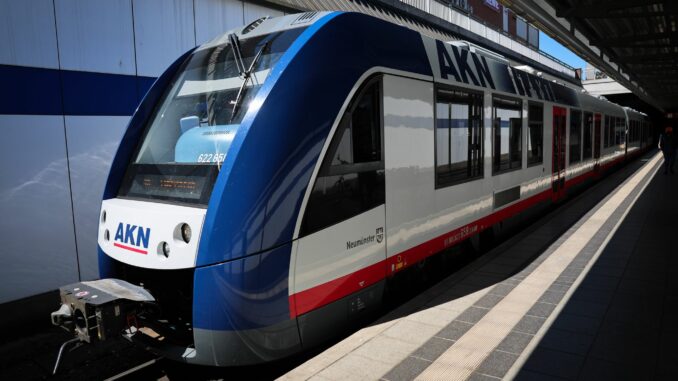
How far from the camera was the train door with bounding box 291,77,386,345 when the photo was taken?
3.42 metres

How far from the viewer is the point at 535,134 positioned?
314 inches

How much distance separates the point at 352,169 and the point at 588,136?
10911mm

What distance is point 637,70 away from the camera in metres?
15.2

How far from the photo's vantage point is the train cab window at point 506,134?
6.35 m

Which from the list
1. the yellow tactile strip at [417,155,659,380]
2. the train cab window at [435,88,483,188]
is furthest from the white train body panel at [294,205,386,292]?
the train cab window at [435,88,483,188]

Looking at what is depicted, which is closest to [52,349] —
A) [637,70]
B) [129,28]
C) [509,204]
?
[129,28]

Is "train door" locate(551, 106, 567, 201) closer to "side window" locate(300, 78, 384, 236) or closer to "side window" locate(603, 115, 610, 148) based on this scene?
"side window" locate(603, 115, 610, 148)

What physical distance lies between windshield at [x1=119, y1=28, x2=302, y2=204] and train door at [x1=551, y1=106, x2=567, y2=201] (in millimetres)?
7251

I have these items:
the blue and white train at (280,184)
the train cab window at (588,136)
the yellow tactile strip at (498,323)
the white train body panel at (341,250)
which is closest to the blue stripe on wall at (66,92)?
the blue and white train at (280,184)

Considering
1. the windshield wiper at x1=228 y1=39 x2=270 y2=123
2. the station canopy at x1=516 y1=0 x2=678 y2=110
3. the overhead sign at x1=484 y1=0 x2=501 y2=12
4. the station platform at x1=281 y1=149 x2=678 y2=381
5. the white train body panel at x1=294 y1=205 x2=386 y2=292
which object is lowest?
the station platform at x1=281 y1=149 x2=678 y2=381

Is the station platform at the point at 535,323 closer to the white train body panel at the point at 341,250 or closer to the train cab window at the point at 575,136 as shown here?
the white train body panel at the point at 341,250

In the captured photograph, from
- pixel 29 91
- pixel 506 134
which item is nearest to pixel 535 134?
pixel 506 134

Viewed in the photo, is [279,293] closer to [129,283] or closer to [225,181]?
[225,181]

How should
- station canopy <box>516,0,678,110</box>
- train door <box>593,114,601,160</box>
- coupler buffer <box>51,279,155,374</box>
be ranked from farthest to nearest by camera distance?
train door <box>593,114,601,160</box> → station canopy <box>516,0,678,110</box> → coupler buffer <box>51,279,155,374</box>
